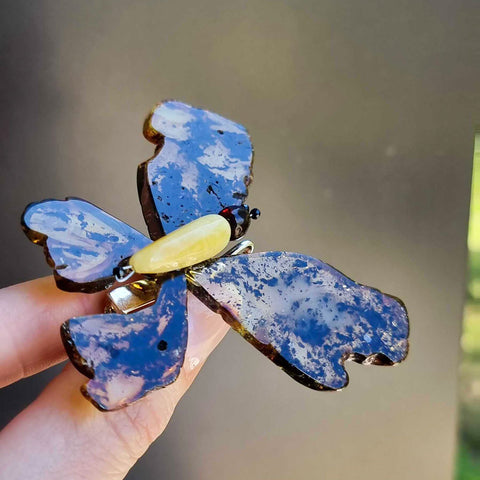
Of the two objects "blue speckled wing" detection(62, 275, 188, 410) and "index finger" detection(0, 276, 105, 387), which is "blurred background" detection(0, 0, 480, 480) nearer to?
"index finger" detection(0, 276, 105, 387)

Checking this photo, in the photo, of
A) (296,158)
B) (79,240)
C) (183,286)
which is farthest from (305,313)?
(296,158)

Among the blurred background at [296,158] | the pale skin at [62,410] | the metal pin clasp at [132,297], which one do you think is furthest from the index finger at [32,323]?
the blurred background at [296,158]

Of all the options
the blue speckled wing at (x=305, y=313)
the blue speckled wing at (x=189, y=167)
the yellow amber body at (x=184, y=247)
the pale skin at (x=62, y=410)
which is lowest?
the pale skin at (x=62, y=410)

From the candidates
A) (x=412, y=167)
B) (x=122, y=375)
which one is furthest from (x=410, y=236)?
(x=122, y=375)

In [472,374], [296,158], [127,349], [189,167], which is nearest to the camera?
[127,349]

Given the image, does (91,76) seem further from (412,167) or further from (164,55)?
(412,167)

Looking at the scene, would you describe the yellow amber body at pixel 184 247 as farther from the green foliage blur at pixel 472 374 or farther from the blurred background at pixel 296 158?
the green foliage blur at pixel 472 374

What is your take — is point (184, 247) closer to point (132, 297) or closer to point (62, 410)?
point (132, 297)

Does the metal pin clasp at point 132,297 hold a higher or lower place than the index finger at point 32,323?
higher
